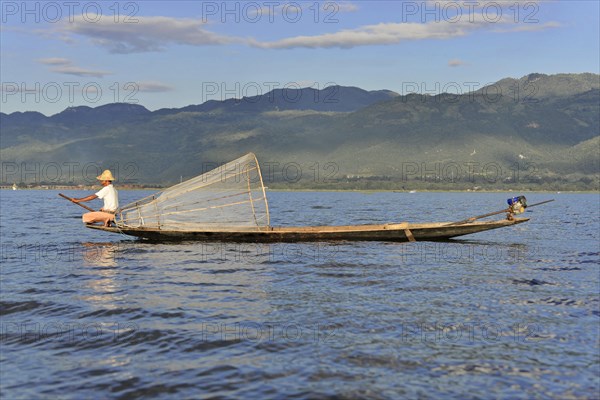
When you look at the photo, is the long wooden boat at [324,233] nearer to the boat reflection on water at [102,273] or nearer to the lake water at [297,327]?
the boat reflection on water at [102,273]

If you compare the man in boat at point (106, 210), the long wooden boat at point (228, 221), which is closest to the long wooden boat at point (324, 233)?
the long wooden boat at point (228, 221)

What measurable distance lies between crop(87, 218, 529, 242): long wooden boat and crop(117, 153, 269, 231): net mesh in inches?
17.4

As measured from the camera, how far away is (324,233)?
29.4 meters

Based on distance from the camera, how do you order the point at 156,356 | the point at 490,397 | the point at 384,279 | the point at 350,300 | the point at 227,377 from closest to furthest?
the point at 490,397 → the point at 227,377 → the point at 156,356 → the point at 350,300 → the point at 384,279

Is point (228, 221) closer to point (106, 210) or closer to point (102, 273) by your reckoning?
point (106, 210)

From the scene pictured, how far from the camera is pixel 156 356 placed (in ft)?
38.5

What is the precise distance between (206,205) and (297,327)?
17026mm

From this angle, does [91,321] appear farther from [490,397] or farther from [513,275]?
[513,275]

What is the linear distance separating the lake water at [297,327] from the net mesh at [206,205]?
4243 millimetres

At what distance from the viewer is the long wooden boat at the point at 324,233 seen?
95.0ft

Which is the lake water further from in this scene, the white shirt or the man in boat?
the white shirt

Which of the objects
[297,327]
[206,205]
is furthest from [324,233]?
[297,327]

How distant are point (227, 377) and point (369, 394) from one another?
2.56 meters

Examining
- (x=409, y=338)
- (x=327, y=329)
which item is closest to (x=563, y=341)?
(x=409, y=338)
